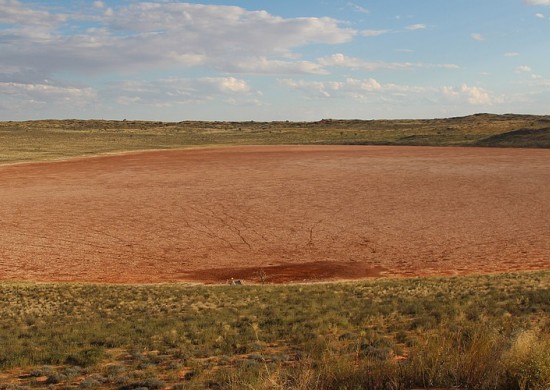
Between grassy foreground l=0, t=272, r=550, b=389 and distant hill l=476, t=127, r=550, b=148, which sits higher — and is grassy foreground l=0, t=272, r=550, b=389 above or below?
below

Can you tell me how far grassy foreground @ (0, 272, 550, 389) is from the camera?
7.24 metres

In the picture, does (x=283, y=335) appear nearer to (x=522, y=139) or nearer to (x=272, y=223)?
(x=272, y=223)

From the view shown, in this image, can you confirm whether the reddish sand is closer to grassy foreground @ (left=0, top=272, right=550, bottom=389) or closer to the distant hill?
grassy foreground @ (left=0, top=272, right=550, bottom=389)

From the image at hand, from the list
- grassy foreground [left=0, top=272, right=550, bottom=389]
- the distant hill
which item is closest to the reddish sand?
grassy foreground [left=0, top=272, right=550, bottom=389]

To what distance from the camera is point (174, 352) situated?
10930mm

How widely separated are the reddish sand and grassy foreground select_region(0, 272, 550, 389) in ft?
13.4

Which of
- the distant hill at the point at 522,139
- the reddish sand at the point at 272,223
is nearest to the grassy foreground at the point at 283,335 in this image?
the reddish sand at the point at 272,223

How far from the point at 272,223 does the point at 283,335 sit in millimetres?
18612

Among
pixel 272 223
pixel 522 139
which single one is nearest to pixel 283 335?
pixel 272 223

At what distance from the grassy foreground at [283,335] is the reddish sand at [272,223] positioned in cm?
408

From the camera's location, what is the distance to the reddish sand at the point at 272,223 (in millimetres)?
22750

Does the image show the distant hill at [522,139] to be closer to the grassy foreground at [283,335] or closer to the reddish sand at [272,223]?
the reddish sand at [272,223]

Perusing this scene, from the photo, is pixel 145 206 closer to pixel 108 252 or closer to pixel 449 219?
pixel 108 252

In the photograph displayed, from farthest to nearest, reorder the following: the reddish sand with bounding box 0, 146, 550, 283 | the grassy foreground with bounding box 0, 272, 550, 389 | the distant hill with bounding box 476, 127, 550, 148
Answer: the distant hill with bounding box 476, 127, 550, 148 → the reddish sand with bounding box 0, 146, 550, 283 → the grassy foreground with bounding box 0, 272, 550, 389
